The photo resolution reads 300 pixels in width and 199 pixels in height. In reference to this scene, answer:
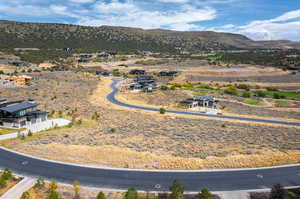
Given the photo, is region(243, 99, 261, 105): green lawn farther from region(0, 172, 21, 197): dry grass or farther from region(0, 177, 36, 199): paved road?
region(0, 172, 21, 197): dry grass

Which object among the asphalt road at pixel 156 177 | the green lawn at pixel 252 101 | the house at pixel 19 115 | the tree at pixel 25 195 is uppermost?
the house at pixel 19 115

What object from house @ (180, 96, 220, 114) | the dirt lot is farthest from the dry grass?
house @ (180, 96, 220, 114)

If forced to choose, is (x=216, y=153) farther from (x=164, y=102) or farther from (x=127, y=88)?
(x=127, y=88)

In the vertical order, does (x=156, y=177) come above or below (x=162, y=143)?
below

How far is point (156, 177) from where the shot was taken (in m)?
24.4

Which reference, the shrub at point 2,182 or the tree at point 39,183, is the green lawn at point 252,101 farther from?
the shrub at point 2,182

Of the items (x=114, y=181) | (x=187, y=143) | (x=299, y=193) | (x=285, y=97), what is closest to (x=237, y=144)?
(x=187, y=143)

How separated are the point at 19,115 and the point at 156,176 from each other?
29.5 metres

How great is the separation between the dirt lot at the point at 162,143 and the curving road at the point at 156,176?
150 centimetres

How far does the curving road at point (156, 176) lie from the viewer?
22.9 meters

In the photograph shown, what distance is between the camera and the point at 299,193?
71.1 feet

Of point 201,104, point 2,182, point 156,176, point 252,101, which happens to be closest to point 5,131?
point 2,182

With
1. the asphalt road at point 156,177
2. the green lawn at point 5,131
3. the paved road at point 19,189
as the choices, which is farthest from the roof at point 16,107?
the paved road at point 19,189

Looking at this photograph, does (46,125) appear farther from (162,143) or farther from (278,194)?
(278,194)
